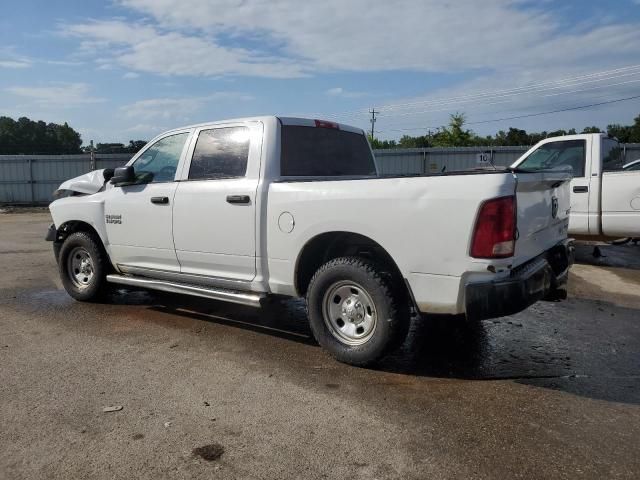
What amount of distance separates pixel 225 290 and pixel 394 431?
89.2 inches

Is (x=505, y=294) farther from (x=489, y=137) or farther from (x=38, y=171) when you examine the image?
(x=489, y=137)

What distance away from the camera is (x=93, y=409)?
11.7 ft

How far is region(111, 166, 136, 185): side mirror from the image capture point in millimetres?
5574

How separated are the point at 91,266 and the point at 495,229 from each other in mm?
4607

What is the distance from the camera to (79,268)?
6398mm

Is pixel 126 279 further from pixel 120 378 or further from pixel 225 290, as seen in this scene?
pixel 120 378

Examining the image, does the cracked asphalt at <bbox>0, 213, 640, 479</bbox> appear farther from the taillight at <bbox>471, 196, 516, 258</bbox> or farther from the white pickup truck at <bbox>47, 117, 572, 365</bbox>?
the taillight at <bbox>471, 196, 516, 258</bbox>

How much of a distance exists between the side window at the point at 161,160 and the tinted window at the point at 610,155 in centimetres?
661

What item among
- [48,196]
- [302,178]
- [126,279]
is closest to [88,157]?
[48,196]

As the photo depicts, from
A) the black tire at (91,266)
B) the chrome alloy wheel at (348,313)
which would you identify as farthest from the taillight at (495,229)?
the black tire at (91,266)

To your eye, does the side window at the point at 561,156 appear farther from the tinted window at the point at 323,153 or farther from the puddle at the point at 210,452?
the puddle at the point at 210,452

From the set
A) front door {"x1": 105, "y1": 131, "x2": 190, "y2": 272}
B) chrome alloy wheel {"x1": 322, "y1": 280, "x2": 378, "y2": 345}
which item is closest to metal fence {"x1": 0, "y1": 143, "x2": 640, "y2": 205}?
front door {"x1": 105, "y1": 131, "x2": 190, "y2": 272}

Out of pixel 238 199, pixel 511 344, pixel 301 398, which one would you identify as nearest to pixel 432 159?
pixel 511 344

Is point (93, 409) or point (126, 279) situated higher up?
point (126, 279)
